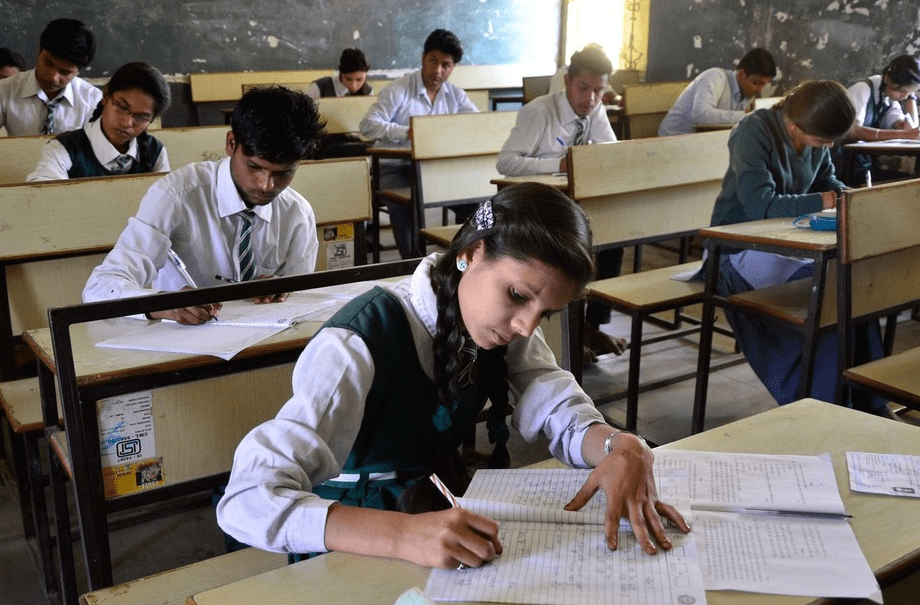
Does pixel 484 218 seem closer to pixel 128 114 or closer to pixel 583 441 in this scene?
pixel 583 441

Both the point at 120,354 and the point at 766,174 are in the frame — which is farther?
the point at 766,174

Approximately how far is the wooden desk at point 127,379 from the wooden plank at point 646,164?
5.02 feet

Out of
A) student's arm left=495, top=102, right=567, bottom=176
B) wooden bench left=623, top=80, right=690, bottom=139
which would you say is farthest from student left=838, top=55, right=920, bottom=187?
student's arm left=495, top=102, right=567, bottom=176

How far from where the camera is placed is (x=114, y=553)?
2125 mm

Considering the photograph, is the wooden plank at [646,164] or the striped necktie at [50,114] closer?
the wooden plank at [646,164]

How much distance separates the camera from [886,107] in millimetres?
5176

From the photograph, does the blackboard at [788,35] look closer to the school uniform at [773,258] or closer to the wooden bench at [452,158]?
the wooden bench at [452,158]

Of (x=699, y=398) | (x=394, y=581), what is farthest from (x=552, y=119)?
(x=394, y=581)

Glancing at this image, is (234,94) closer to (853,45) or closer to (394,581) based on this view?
(853,45)

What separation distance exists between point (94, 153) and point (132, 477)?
1.66 m

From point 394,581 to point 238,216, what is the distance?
1363 millimetres

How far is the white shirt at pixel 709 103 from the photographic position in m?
5.18

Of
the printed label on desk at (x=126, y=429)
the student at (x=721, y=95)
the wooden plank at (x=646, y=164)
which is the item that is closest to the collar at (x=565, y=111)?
the wooden plank at (x=646, y=164)

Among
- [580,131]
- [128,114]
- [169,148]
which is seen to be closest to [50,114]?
[169,148]
